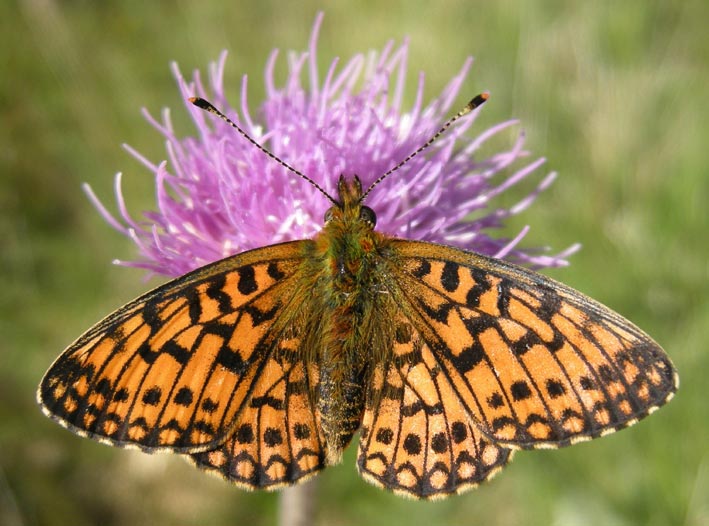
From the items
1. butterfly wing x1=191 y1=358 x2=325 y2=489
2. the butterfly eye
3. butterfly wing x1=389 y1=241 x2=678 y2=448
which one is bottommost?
butterfly wing x1=191 y1=358 x2=325 y2=489

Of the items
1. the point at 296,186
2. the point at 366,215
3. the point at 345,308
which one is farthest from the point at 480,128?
the point at 345,308

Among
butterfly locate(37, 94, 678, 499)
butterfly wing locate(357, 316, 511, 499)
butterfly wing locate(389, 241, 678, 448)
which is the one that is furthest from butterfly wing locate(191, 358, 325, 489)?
butterfly wing locate(389, 241, 678, 448)

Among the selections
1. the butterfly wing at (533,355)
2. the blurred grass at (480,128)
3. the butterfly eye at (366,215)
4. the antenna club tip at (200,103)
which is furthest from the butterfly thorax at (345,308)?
the blurred grass at (480,128)

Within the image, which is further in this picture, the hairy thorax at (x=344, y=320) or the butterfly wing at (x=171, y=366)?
the hairy thorax at (x=344, y=320)

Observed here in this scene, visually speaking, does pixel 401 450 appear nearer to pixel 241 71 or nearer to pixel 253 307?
pixel 253 307

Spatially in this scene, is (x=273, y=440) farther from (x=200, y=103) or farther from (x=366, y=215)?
(x=200, y=103)

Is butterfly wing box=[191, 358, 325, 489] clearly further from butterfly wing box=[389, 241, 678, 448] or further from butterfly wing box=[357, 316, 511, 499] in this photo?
butterfly wing box=[389, 241, 678, 448]

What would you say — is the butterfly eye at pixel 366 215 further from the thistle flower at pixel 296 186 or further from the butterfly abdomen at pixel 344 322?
the thistle flower at pixel 296 186
